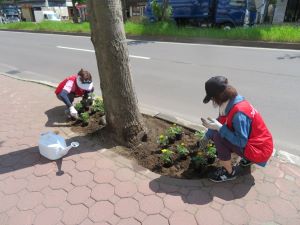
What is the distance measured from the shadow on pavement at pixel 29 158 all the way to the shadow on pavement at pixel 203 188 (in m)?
1.09

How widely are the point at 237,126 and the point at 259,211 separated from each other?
79 centimetres

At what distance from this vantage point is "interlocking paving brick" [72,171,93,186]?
2.79m

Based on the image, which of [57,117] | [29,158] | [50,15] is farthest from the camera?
[50,15]

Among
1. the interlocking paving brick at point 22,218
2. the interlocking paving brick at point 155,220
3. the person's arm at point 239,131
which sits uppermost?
the person's arm at point 239,131

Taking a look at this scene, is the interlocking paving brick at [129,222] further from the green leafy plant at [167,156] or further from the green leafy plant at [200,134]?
the green leafy plant at [200,134]

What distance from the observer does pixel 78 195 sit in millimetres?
2619

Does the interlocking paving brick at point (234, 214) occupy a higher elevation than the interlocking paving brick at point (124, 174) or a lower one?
lower

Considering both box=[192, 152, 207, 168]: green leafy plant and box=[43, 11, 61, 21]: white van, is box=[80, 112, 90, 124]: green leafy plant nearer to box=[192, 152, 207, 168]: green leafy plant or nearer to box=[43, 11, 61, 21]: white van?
box=[192, 152, 207, 168]: green leafy plant

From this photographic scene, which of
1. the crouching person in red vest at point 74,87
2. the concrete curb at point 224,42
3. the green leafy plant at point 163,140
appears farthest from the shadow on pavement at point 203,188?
the concrete curb at point 224,42

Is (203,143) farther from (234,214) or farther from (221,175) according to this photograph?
(234,214)

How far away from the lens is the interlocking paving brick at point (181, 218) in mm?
2275

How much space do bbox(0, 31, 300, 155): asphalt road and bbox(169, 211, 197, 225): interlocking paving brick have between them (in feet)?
6.22

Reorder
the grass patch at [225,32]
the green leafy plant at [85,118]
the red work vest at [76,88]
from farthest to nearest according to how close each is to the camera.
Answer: the grass patch at [225,32] → the red work vest at [76,88] → the green leafy plant at [85,118]

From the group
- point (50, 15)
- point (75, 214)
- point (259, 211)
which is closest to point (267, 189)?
point (259, 211)
